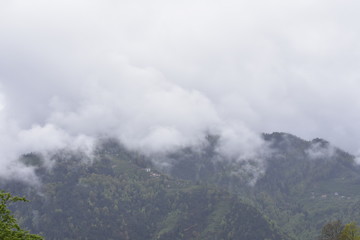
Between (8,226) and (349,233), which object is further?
(349,233)

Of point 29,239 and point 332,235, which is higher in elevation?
point 332,235

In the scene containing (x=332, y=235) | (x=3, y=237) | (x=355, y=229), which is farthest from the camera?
(x=332, y=235)

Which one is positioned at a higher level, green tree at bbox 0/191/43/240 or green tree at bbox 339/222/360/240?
green tree at bbox 339/222/360/240

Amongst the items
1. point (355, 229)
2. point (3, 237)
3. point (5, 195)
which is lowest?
point (3, 237)

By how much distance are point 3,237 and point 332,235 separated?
508 feet

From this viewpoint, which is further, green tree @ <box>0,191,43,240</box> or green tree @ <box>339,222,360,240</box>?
green tree @ <box>339,222,360,240</box>

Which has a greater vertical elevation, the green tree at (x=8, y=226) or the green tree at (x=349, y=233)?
the green tree at (x=349, y=233)

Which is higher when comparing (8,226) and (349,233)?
(349,233)

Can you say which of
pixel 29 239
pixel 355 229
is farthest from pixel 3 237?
pixel 355 229

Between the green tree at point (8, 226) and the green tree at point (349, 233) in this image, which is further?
the green tree at point (349, 233)

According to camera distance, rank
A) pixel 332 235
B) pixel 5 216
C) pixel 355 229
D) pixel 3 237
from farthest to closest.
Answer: pixel 332 235, pixel 355 229, pixel 5 216, pixel 3 237

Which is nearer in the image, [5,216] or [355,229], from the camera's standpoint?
[5,216]

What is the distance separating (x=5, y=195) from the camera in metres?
75.2

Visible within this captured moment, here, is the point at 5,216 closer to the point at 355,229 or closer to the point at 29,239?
the point at 29,239
